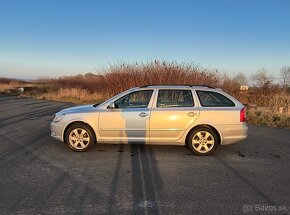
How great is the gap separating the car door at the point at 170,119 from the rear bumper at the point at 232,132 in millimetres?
718

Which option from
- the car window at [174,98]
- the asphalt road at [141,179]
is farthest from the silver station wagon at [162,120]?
the asphalt road at [141,179]

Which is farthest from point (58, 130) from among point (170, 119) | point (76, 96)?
point (76, 96)

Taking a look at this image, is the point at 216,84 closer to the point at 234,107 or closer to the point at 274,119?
the point at 274,119

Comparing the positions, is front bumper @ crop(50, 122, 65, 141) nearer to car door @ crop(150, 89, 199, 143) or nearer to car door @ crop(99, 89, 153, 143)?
car door @ crop(99, 89, 153, 143)

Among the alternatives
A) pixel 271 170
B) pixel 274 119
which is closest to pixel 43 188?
pixel 271 170

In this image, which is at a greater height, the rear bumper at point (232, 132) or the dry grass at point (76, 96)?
the dry grass at point (76, 96)

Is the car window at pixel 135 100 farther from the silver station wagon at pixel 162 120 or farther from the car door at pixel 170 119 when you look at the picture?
the car door at pixel 170 119

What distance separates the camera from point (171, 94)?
738 centimetres

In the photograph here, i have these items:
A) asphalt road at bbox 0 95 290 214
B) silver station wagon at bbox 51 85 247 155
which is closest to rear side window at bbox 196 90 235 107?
silver station wagon at bbox 51 85 247 155

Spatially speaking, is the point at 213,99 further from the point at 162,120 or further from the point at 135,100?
the point at 135,100

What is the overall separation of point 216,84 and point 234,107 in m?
13.5

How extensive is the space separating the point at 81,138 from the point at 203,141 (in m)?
2.81

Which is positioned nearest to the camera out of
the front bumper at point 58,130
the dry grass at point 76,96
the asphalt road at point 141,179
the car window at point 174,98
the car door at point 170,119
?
the asphalt road at point 141,179

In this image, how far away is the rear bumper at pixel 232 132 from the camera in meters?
7.11
